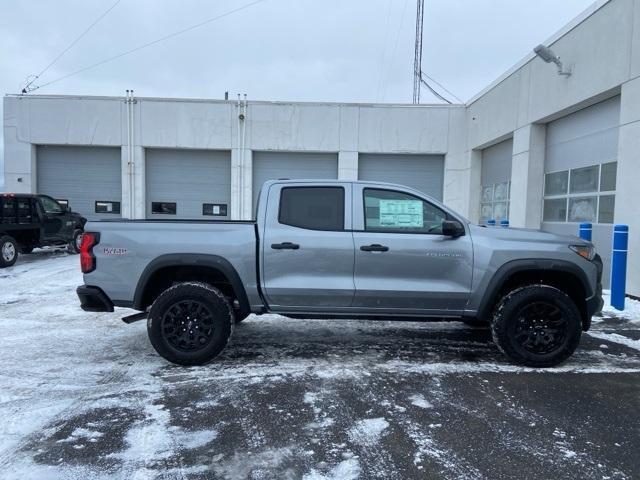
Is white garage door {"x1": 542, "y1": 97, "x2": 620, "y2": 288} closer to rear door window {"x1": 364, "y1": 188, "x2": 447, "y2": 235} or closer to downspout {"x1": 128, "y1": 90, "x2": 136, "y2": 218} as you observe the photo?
rear door window {"x1": 364, "y1": 188, "x2": 447, "y2": 235}

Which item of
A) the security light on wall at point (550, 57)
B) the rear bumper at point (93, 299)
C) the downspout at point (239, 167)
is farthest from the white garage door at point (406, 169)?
the rear bumper at point (93, 299)

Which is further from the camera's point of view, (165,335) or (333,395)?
(165,335)

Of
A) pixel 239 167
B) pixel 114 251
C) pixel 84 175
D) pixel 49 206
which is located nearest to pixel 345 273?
pixel 114 251

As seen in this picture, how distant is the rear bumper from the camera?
191 inches

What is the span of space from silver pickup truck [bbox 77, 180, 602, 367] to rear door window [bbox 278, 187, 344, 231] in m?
0.03

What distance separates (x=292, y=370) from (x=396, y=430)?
4.91 feet

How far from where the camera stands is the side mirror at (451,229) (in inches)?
185

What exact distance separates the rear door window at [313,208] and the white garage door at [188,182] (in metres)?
13.0

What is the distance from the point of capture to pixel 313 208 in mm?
5039

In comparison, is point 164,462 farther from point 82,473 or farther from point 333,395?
point 333,395

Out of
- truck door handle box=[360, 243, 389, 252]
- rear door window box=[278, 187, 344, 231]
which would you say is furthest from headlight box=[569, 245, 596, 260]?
rear door window box=[278, 187, 344, 231]

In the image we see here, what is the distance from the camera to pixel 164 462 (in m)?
3.04

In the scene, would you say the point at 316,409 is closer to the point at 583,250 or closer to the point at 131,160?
the point at 583,250

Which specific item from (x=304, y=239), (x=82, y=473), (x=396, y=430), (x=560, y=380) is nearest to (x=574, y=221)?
(x=560, y=380)
